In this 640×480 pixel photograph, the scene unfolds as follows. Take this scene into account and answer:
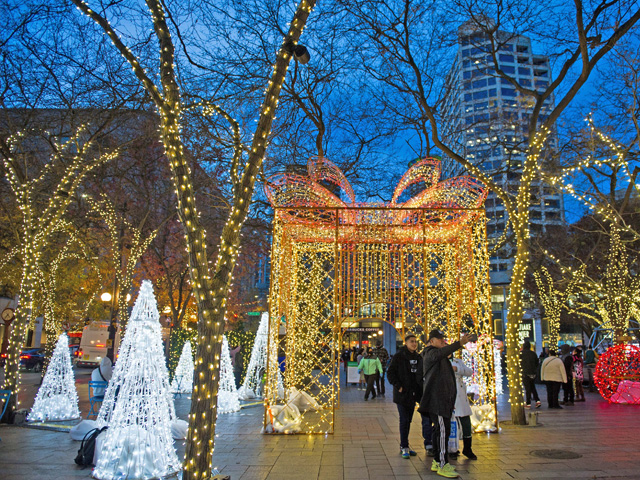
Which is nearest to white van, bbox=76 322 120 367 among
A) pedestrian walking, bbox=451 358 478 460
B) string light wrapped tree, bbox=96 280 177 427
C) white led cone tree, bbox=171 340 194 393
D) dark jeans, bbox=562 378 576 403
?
white led cone tree, bbox=171 340 194 393

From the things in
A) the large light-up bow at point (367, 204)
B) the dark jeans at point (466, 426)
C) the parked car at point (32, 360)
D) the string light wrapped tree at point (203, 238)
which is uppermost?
the large light-up bow at point (367, 204)

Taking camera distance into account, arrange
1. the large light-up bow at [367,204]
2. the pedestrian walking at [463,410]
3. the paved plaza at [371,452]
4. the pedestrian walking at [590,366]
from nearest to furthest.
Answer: the paved plaza at [371,452] < the pedestrian walking at [463,410] < the large light-up bow at [367,204] < the pedestrian walking at [590,366]

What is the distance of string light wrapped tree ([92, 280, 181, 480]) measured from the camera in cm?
555

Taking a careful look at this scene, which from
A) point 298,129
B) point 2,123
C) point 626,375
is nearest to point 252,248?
point 298,129

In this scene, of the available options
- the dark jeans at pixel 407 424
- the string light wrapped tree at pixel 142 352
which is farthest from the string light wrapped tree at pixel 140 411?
the dark jeans at pixel 407 424

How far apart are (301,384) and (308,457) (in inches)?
197

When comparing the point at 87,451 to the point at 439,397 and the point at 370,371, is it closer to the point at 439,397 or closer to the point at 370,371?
the point at 439,397

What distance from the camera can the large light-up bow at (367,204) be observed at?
27.9ft

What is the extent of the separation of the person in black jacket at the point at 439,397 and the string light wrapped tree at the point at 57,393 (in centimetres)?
783

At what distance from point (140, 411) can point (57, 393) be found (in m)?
5.42

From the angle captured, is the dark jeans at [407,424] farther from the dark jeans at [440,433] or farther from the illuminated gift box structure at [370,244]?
the illuminated gift box structure at [370,244]

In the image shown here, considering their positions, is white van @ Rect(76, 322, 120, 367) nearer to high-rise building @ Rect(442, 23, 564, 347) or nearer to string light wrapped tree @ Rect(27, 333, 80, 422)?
string light wrapped tree @ Rect(27, 333, 80, 422)

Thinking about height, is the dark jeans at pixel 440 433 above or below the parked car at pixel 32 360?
above

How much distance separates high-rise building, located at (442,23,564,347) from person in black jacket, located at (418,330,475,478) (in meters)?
6.13
